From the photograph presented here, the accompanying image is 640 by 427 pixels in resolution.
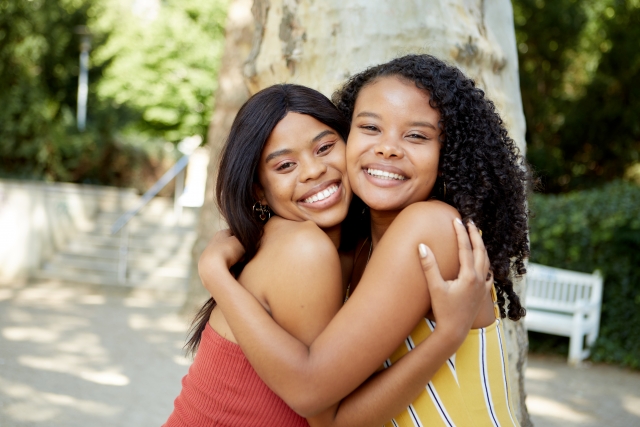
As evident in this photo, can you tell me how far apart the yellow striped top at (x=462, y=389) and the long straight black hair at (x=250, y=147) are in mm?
666

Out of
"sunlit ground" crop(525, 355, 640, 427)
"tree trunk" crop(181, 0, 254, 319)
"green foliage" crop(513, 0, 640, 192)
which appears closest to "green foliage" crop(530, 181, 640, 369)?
"sunlit ground" crop(525, 355, 640, 427)

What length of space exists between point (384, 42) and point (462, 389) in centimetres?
172

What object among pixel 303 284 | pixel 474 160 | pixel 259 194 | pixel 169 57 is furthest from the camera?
pixel 169 57

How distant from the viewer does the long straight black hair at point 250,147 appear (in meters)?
2.11

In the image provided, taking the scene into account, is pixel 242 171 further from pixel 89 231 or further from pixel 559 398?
pixel 89 231

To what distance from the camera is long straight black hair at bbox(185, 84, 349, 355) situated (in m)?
2.11

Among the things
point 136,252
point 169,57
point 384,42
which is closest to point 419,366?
point 384,42

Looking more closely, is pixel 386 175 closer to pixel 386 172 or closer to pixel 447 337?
pixel 386 172

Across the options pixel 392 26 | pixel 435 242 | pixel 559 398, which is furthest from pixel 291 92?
pixel 559 398

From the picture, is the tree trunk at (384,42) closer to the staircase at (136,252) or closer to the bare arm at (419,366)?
the bare arm at (419,366)

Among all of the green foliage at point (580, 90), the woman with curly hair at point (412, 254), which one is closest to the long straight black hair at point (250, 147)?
the woman with curly hair at point (412, 254)

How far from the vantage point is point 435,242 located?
174cm

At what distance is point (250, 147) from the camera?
211 cm

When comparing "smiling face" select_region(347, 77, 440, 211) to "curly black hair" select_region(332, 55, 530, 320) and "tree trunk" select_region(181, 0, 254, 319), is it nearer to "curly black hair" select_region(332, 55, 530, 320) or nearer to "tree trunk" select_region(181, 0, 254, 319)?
"curly black hair" select_region(332, 55, 530, 320)
